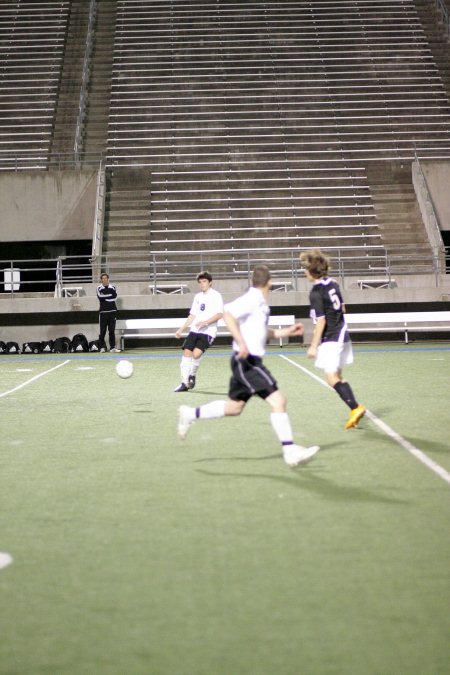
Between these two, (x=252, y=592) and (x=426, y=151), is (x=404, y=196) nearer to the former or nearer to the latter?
(x=426, y=151)

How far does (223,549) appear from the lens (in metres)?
5.33

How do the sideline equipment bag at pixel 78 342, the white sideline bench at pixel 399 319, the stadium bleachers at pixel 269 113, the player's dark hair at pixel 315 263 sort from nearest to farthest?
1. the player's dark hair at pixel 315 263
2. the white sideline bench at pixel 399 319
3. the sideline equipment bag at pixel 78 342
4. the stadium bleachers at pixel 269 113

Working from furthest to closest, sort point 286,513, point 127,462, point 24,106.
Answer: point 24,106 → point 127,462 → point 286,513

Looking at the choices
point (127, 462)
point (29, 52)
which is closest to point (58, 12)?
point (29, 52)

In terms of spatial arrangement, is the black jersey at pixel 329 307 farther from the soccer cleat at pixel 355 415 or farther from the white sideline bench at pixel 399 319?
the white sideline bench at pixel 399 319

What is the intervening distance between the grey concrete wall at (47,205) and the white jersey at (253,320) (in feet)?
83.9

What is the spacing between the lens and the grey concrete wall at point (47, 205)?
1264 inches

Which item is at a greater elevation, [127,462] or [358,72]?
[358,72]

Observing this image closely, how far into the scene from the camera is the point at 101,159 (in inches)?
1331

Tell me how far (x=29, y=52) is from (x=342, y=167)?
15.3 meters

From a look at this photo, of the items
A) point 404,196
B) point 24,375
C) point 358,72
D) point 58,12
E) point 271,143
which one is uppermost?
point 58,12

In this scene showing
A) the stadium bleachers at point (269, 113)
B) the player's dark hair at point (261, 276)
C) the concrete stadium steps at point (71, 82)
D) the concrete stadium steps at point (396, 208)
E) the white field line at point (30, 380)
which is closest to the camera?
the player's dark hair at point (261, 276)

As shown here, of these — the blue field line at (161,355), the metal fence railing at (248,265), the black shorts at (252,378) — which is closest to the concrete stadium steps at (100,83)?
the metal fence railing at (248,265)

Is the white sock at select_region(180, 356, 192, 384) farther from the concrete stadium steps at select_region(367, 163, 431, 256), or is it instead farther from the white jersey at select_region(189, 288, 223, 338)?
the concrete stadium steps at select_region(367, 163, 431, 256)
